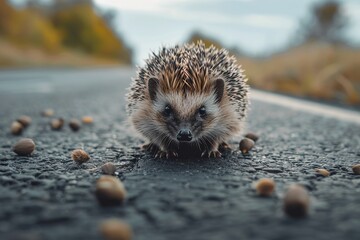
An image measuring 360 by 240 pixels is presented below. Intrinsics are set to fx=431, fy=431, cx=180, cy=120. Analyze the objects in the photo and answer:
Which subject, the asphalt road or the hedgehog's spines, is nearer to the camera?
the asphalt road

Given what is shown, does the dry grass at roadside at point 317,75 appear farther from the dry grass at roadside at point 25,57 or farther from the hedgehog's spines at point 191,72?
the dry grass at roadside at point 25,57

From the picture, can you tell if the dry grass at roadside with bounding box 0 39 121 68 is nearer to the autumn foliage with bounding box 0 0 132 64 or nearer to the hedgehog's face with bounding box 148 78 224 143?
the autumn foliage with bounding box 0 0 132 64

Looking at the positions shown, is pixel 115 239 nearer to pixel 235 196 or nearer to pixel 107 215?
pixel 107 215

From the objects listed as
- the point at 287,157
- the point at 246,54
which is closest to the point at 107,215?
the point at 287,157

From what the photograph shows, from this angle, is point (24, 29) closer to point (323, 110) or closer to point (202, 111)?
point (323, 110)

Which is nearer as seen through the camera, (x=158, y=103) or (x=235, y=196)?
(x=235, y=196)

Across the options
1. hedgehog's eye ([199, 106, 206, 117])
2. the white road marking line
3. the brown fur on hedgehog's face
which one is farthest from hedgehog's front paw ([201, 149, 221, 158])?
the white road marking line

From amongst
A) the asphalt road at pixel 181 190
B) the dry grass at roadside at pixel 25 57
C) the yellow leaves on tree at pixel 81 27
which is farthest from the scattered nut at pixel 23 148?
the yellow leaves on tree at pixel 81 27
